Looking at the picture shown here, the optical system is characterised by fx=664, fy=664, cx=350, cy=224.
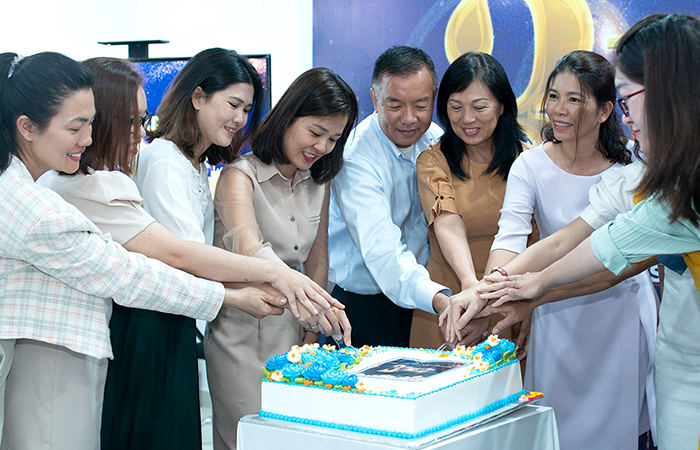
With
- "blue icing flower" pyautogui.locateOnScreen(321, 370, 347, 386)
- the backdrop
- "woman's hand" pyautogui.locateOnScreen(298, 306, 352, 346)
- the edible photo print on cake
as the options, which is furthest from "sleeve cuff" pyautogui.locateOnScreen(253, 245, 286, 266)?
the backdrop

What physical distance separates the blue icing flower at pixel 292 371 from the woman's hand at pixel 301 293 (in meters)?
0.43

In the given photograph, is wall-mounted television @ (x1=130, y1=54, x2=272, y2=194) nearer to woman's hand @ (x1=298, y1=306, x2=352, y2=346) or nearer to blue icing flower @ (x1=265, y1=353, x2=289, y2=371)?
woman's hand @ (x1=298, y1=306, x2=352, y2=346)

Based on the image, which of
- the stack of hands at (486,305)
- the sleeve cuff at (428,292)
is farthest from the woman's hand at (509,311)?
the sleeve cuff at (428,292)

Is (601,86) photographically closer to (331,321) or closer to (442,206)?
(442,206)

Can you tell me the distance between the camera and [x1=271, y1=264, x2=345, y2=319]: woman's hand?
1.89 metres

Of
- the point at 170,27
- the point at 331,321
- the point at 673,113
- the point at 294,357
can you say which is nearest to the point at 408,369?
the point at 294,357

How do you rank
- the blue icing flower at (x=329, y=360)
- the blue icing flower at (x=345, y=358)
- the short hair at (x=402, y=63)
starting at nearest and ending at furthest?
the blue icing flower at (x=329, y=360) → the blue icing flower at (x=345, y=358) → the short hair at (x=402, y=63)

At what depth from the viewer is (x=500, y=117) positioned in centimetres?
242

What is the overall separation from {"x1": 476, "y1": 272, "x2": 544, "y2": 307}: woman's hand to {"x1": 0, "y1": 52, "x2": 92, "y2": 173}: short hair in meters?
1.31

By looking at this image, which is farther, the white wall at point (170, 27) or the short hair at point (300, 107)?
the white wall at point (170, 27)

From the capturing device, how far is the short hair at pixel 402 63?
2482mm

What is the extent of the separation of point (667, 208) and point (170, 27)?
12.6 ft

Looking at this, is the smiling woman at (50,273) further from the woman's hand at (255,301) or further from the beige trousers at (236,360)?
the beige trousers at (236,360)

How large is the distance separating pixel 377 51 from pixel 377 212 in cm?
159
